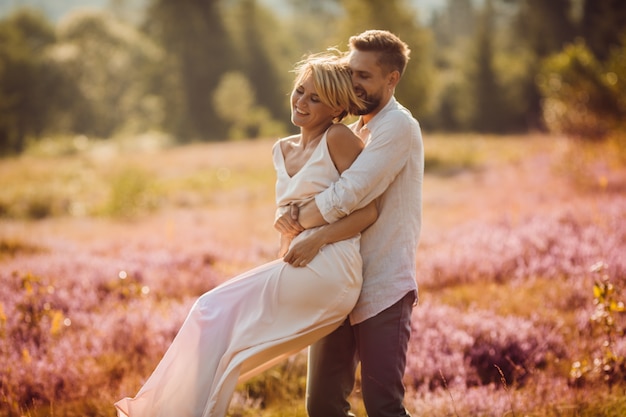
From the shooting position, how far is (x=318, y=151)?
3258 mm

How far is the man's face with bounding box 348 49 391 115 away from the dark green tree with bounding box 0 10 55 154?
1812 inches

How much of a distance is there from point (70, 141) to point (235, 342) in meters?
39.1

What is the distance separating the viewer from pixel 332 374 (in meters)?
3.58

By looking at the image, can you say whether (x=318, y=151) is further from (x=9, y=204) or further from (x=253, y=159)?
(x=253, y=159)

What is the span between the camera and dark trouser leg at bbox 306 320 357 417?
3.57m

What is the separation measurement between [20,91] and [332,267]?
50.9m

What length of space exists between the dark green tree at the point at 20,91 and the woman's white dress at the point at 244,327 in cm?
4590

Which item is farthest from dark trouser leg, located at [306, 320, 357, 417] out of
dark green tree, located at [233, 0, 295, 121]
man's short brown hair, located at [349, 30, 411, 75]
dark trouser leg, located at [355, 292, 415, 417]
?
dark green tree, located at [233, 0, 295, 121]

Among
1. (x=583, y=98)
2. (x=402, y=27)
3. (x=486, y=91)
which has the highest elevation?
(x=402, y=27)

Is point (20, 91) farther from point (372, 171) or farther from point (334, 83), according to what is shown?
point (372, 171)

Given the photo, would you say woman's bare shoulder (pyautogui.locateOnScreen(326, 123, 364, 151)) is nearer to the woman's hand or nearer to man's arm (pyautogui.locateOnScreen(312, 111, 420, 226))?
man's arm (pyautogui.locateOnScreen(312, 111, 420, 226))

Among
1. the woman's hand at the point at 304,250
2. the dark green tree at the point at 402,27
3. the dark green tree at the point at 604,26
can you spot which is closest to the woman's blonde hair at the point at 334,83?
the woman's hand at the point at 304,250

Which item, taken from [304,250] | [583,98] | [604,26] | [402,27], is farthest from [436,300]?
[604,26]

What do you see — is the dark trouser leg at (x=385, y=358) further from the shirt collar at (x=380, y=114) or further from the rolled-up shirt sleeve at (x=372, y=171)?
the shirt collar at (x=380, y=114)
